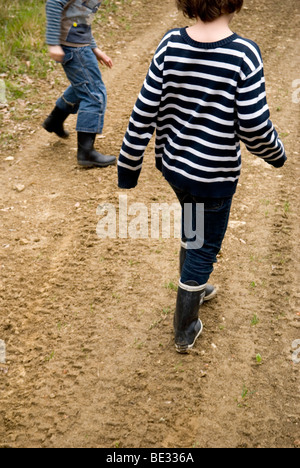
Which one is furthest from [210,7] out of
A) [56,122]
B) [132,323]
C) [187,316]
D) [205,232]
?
[56,122]

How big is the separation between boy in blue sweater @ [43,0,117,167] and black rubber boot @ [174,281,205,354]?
2.23m

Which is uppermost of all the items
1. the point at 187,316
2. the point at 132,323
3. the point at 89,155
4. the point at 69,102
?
the point at 69,102

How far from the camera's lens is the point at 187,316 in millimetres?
2898

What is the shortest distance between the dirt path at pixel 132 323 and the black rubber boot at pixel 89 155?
98 mm

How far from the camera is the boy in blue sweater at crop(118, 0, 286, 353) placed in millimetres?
2182

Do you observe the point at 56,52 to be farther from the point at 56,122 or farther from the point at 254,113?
the point at 254,113

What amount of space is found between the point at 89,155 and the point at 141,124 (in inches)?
91.7

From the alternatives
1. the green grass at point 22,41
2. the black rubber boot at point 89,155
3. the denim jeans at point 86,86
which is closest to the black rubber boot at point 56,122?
the denim jeans at point 86,86

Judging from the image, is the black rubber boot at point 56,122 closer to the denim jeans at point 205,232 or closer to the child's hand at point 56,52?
the child's hand at point 56,52

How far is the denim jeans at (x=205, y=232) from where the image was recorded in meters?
2.60

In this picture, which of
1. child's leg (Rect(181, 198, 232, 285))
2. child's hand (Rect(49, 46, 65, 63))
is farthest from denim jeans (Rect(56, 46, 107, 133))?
child's leg (Rect(181, 198, 232, 285))
